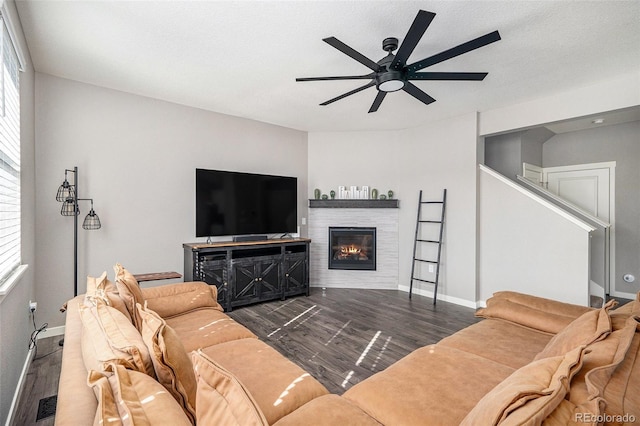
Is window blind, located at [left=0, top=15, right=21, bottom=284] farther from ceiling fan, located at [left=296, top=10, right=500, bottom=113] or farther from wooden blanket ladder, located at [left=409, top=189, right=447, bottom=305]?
wooden blanket ladder, located at [left=409, top=189, right=447, bottom=305]

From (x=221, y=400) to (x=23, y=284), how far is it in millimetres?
2682

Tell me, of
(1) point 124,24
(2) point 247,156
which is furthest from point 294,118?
(1) point 124,24

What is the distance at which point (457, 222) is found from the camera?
15.1ft

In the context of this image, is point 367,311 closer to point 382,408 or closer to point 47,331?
point 382,408

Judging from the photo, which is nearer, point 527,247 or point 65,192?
point 65,192

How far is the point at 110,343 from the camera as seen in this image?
112cm

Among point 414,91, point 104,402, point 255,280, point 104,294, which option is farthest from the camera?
point 255,280

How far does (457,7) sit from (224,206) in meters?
3.50

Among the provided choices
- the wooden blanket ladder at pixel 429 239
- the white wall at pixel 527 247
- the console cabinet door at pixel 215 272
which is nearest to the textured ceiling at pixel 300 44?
the white wall at pixel 527 247

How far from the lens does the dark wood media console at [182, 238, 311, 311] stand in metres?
3.94

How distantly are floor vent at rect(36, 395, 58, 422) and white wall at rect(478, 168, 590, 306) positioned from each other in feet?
15.6

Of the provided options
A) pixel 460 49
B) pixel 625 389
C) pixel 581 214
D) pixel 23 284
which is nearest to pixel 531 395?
pixel 625 389

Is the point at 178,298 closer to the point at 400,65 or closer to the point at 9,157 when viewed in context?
the point at 9,157

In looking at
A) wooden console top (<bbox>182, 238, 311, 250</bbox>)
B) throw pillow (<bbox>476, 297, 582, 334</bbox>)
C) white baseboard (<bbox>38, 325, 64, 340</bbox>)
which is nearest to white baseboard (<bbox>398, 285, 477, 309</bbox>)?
wooden console top (<bbox>182, 238, 311, 250</bbox>)
